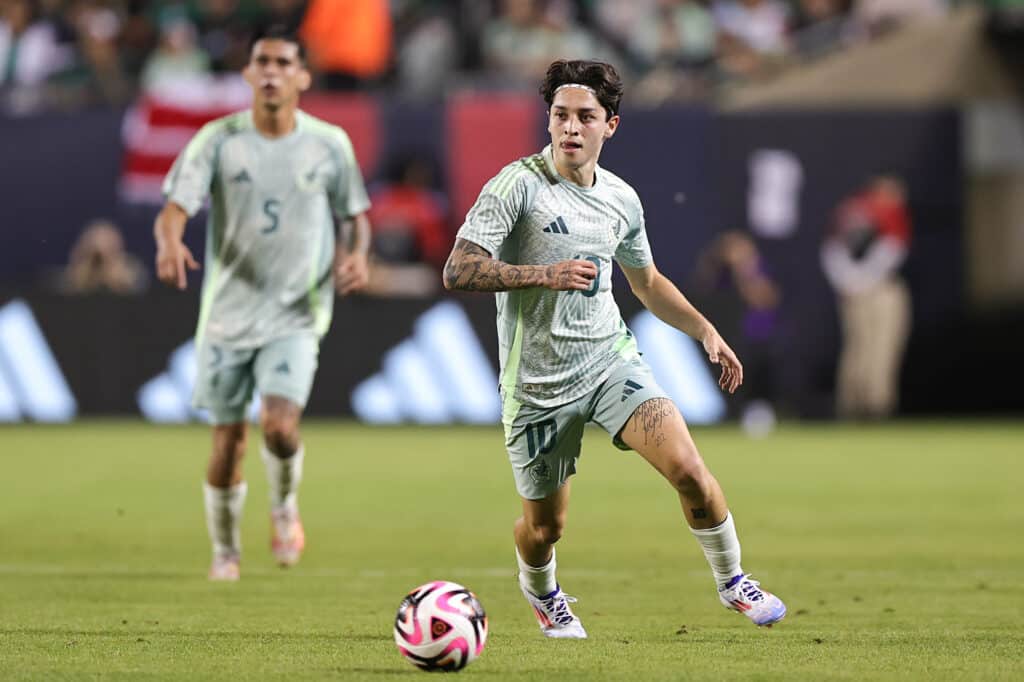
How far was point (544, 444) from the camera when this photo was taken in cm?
779

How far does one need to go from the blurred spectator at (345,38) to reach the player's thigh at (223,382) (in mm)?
12356

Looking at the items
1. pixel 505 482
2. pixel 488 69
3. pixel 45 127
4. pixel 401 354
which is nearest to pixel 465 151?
pixel 488 69

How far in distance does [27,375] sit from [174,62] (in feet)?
15.5

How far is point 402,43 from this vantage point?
24.3 m

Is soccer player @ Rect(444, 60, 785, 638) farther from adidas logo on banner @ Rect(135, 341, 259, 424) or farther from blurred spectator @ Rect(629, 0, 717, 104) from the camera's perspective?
blurred spectator @ Rect(629, 0, 717, 104)

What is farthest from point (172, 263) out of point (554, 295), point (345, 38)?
→ point (345, 38)

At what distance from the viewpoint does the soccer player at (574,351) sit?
7684 millimetres

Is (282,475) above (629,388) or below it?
below

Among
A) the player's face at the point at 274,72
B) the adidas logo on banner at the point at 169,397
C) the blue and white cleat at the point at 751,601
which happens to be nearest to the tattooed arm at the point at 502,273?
the blue and white cleat at the point at 751,601

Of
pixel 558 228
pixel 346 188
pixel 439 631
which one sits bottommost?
pixel 439 631

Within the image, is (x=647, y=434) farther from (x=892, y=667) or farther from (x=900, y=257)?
(x=900, y=257)

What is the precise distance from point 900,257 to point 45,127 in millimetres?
10557

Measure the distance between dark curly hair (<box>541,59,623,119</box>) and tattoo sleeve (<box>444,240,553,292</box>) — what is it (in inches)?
31.4

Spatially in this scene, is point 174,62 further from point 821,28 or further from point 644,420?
point 644,420
